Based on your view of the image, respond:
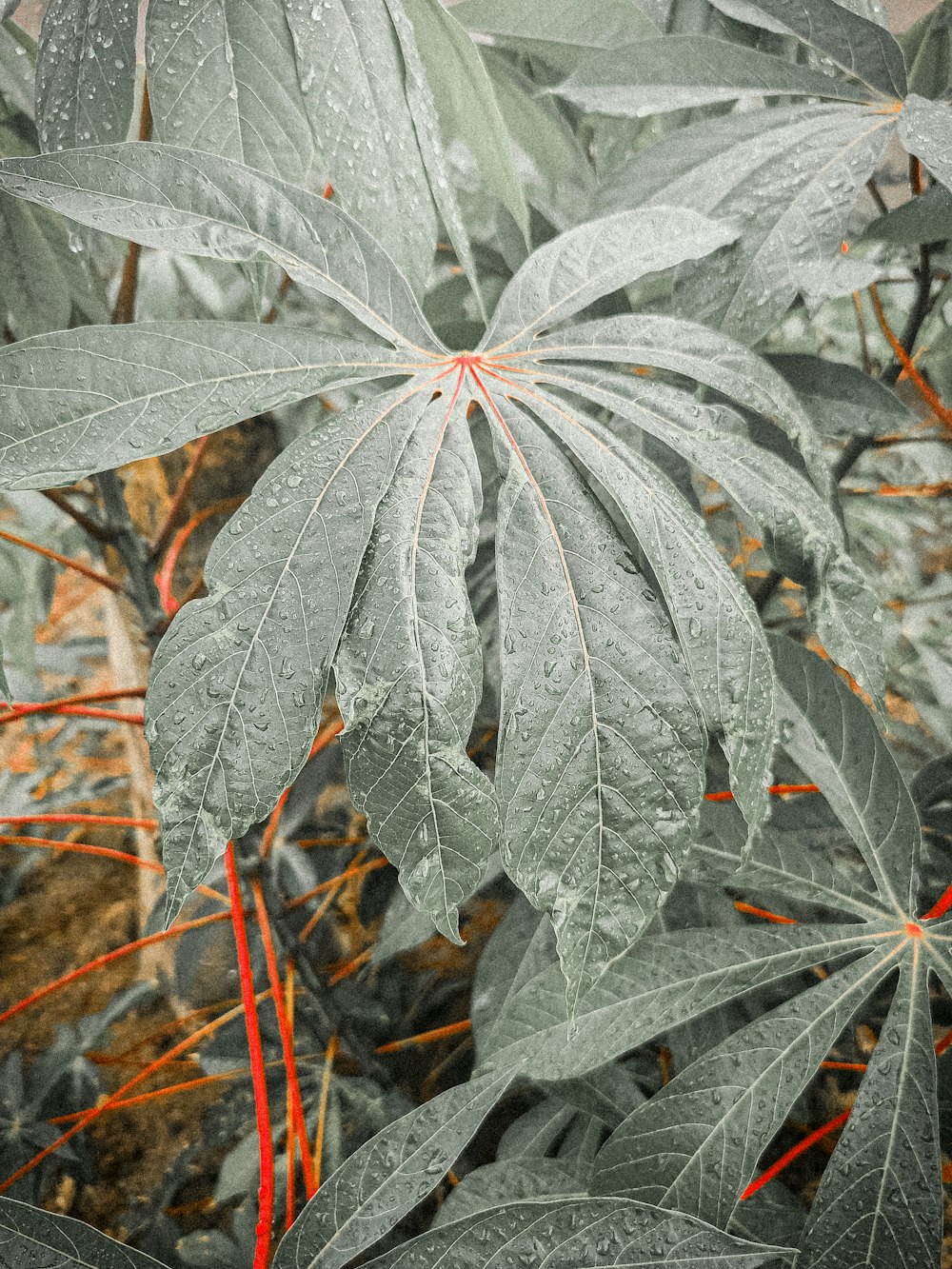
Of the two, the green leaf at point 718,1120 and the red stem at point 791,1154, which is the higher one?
the green leaf at point 718,1120

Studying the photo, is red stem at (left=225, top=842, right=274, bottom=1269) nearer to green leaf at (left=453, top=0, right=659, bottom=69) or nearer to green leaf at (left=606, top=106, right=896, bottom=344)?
green leaf at (left=606, top=106, right=896, bottom=344)

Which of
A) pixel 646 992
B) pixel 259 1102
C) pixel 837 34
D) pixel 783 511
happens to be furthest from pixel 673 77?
pixel 259 1102

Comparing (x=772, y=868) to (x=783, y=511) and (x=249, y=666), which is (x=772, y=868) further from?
(x=249, y=666)

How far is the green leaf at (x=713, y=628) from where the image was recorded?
0.40m

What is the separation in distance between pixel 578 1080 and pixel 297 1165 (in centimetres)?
44

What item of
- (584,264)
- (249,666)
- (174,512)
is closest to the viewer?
(249,666)

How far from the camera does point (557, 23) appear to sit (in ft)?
2.07

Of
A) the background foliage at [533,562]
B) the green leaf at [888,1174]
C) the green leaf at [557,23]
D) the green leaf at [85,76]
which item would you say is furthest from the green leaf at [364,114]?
the green leaf at [888,1174]

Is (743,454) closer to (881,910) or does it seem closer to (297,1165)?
(881,910)

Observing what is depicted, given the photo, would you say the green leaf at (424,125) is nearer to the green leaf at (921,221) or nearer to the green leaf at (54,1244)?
the green leaf at (921,221)

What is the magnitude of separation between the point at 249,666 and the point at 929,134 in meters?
0.50

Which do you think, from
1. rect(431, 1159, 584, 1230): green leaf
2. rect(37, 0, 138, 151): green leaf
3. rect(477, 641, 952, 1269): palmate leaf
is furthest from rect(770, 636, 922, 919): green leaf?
rect(37, 0, 138, 151): green leaf

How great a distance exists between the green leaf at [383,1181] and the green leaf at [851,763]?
0.30 m

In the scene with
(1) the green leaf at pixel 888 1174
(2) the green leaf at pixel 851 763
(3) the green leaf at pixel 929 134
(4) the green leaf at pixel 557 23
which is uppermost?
(4) the green leaf at pixel 557 23
